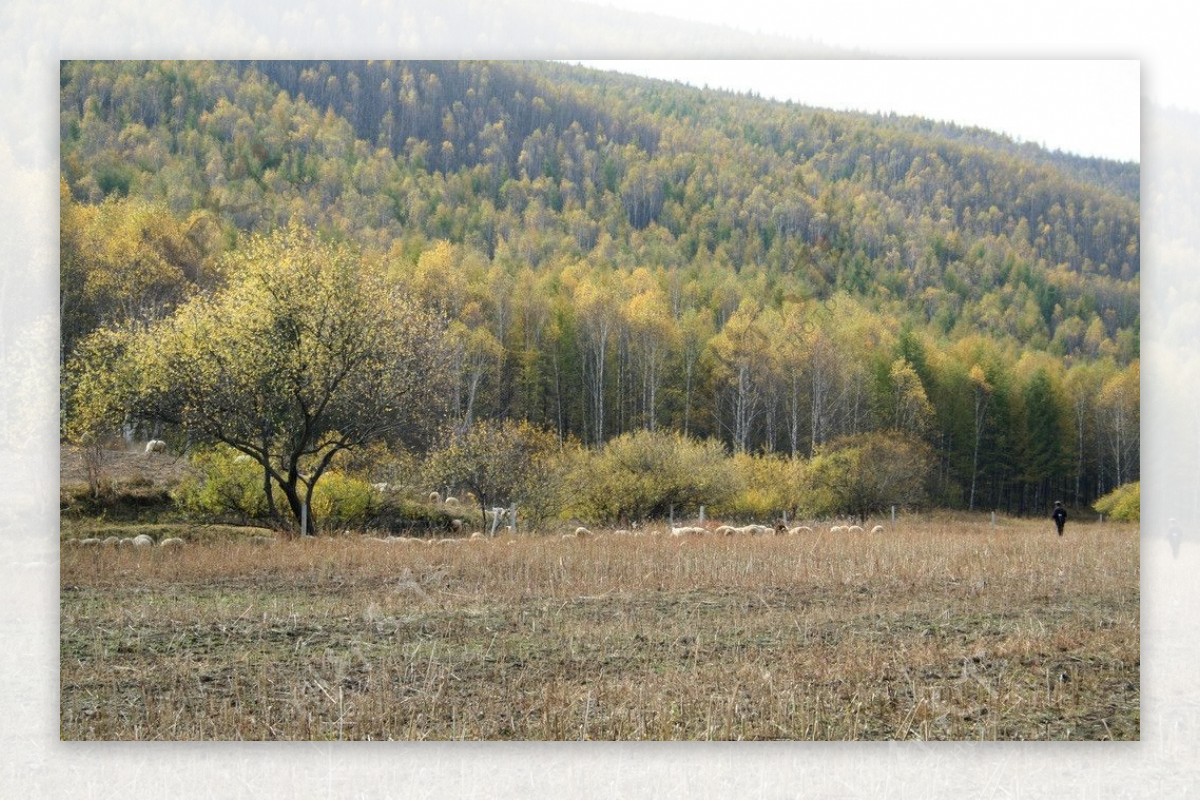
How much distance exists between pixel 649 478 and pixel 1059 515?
96.8 inches

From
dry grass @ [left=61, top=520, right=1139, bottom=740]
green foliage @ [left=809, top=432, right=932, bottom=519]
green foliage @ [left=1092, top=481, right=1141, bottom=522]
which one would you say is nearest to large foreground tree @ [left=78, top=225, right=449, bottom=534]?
dry grass @ [left=61, top=520, right=1139, bottom=740]

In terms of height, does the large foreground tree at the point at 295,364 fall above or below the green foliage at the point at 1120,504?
above

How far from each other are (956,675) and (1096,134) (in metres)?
3.25

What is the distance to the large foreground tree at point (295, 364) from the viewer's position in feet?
25.8

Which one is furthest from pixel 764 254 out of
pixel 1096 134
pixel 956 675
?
pixel 956 675

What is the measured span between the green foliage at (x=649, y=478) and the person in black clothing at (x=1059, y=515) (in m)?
1.92

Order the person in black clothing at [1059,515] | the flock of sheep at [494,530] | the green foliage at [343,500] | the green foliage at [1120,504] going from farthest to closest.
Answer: the green foliage at [343,500]
the flock of sheep at [494,530]
the person in black clothing at [1059,515]
the green foliage at [1120,504]

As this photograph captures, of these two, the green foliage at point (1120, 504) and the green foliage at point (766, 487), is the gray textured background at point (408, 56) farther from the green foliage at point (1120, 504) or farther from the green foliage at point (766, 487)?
the green foliage at point (766, 487)

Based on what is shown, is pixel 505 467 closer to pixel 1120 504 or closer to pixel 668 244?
pixel 668 244

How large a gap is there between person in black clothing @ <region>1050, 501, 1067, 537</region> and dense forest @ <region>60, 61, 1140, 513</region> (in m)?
0.11

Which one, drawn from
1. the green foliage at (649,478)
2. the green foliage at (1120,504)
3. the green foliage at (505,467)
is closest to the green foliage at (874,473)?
the green foliage at (649,478)

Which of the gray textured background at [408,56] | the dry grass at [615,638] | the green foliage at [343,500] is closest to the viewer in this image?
the dry grass at [615,638]

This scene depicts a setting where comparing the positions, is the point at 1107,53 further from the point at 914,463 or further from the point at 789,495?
the point at 789,495

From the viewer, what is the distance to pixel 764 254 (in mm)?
8000
